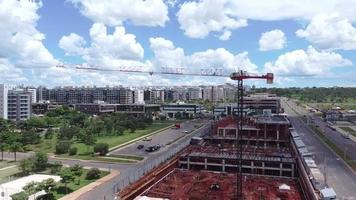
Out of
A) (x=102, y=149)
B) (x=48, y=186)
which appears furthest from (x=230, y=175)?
(x=102, y=149)

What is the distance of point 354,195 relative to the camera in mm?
44812

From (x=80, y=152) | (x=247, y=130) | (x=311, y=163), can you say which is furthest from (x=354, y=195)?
(x=80, y=152)

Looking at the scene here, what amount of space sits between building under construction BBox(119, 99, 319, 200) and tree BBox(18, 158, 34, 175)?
18.6 metres

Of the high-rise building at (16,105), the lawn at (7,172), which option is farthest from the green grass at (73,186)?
the high-rise building at (16,105)

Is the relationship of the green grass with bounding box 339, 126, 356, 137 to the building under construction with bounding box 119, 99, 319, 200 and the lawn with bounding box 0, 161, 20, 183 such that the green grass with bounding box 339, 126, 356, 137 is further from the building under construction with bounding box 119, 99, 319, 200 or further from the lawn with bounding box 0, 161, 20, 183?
the lawn with bounding box 0, 161, 20, 183

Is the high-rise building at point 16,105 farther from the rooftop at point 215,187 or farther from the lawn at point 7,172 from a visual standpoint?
the rooftop at point 215,187

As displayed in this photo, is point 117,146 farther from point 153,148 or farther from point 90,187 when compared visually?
point 90,187

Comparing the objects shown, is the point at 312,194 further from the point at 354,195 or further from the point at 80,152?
the point at 80,152

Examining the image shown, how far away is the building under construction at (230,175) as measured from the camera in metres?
44.3

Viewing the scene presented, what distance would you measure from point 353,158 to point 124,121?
58540 millimetres

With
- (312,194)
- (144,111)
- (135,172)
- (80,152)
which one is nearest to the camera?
(312,194)

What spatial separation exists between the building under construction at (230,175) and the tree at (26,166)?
18552 millimetres

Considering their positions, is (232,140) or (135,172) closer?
(135,172)

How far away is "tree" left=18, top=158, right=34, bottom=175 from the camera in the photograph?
54219 millimetres
